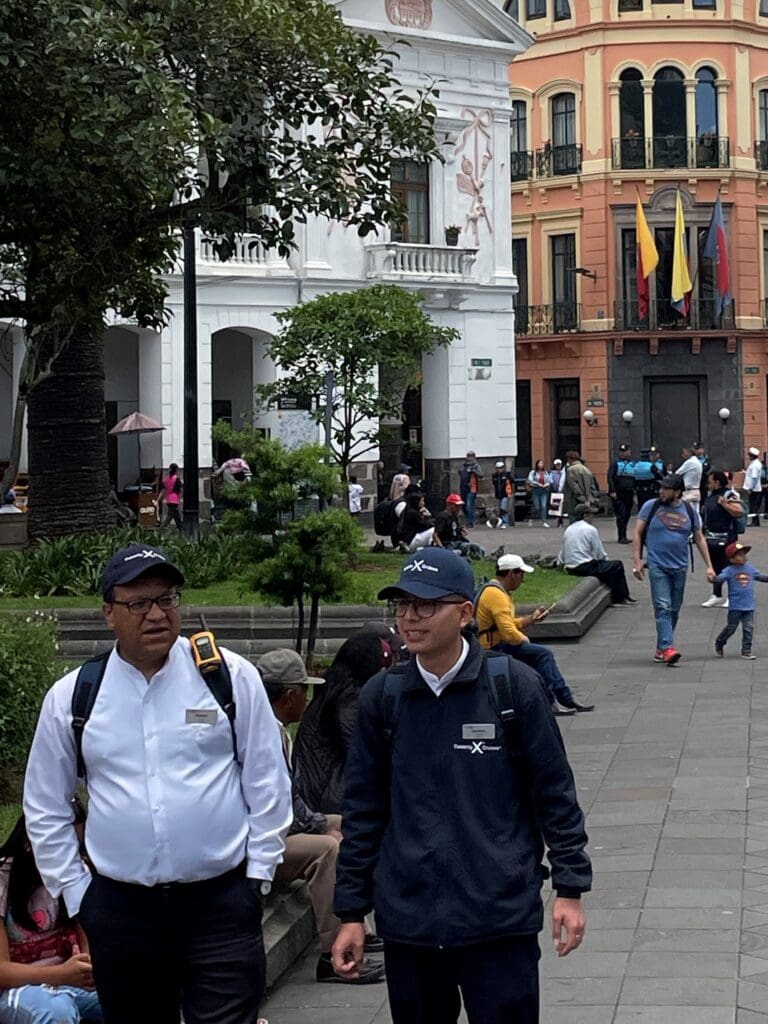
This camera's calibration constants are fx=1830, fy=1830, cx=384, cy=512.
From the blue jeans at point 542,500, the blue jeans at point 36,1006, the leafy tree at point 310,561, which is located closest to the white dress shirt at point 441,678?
the blue jeans at point 36,1006

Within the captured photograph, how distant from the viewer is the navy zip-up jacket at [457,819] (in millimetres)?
4398

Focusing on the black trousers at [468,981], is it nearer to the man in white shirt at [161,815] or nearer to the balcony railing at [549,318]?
the man in white shirt at [161,815]

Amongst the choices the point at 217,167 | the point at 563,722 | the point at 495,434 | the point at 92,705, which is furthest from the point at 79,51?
the point at 495,434

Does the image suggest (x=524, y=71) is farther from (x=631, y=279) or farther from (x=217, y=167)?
(x=217, y=167)

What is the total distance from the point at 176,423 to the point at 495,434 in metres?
7.54

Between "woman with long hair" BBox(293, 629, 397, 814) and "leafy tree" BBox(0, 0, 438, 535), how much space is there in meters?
3.99

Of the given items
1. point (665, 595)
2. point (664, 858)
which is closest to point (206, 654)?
point (664, 858)

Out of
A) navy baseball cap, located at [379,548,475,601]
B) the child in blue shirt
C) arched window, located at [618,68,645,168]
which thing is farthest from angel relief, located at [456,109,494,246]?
navy baseball cap, located at [379,548,475,601]

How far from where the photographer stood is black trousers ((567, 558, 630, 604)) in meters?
21.3

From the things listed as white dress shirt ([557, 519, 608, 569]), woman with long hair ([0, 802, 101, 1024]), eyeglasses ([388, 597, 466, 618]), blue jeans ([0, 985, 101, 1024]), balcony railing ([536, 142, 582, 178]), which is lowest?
blue jeans ([0, 985, 101, 1024])

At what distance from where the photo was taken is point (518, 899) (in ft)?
→ 14.4

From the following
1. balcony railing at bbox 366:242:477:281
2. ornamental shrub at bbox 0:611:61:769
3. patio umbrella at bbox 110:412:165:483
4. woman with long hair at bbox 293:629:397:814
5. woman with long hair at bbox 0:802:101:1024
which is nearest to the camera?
woman with long hair at bbox 0:802:101:1024

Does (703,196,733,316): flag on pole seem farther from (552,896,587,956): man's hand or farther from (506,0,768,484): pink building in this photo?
(552,896,587,956): man's hand

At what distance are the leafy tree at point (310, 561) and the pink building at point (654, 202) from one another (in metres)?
32.0
